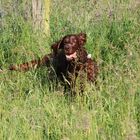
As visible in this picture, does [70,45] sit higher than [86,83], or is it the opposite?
[70,45]

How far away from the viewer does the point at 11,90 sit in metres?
4.98

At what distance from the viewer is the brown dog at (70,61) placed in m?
4.77

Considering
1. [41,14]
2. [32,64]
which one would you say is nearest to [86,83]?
[32,64]

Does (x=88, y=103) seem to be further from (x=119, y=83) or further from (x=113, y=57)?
(x=113, y=57)

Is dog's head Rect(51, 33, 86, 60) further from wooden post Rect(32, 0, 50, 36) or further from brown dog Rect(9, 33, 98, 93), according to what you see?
wooden post Rect(32, 0, 50, 36)

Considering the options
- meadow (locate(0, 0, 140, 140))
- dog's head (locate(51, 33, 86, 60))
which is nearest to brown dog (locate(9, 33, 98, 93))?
dog's head (locate(51, 33, 86, 60))

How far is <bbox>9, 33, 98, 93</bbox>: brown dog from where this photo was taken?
4770 mm

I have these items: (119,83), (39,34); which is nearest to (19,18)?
(39,34)

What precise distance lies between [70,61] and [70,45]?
15 centimetres

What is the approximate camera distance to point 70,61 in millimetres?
4812

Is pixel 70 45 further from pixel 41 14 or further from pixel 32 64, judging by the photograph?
pixel 41 14

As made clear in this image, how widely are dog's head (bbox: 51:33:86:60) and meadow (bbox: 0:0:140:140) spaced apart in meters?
0.29

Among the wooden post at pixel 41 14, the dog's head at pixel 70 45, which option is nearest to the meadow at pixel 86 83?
the wooden post at pixel 41 14

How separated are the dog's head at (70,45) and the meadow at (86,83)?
29 centimetres
